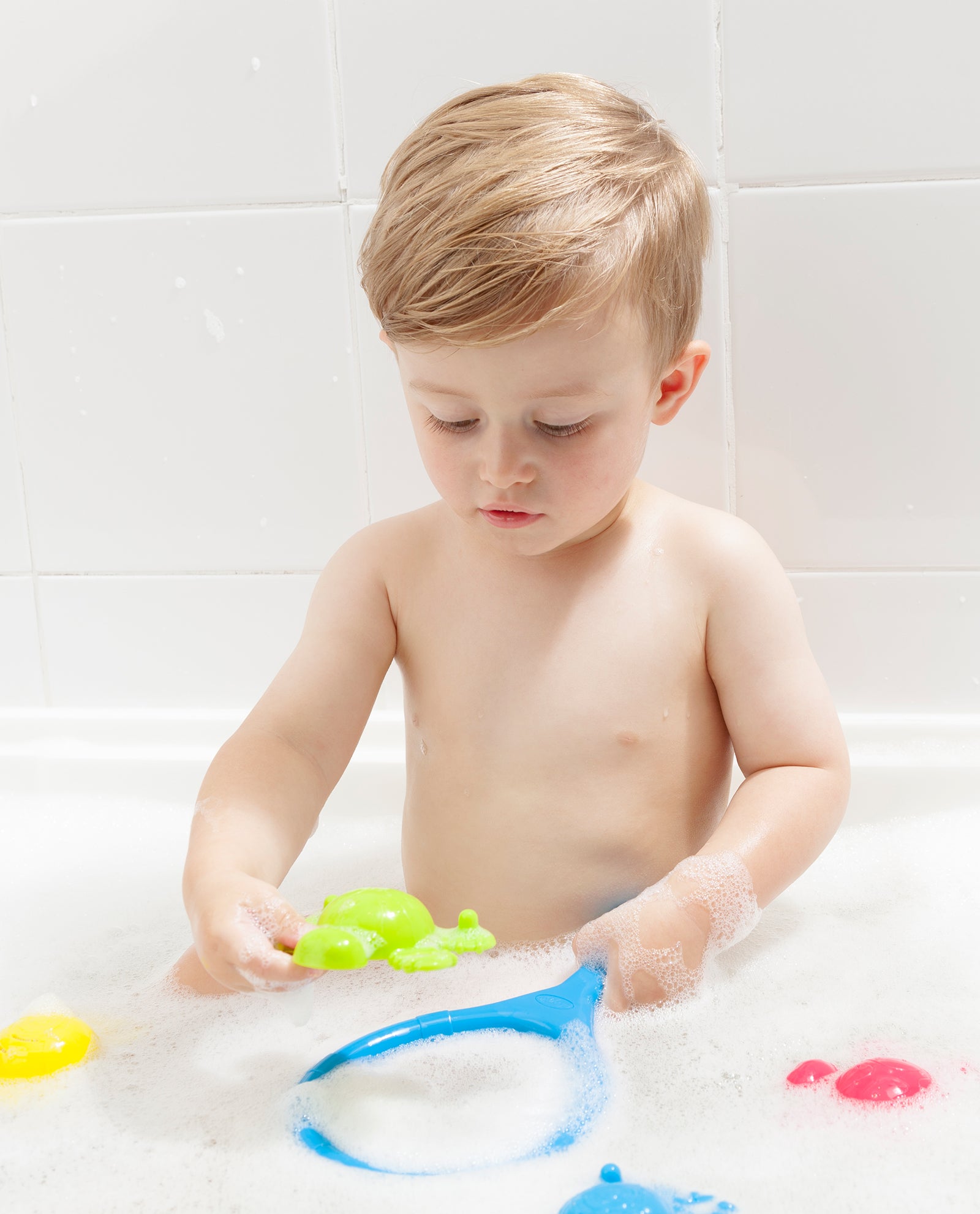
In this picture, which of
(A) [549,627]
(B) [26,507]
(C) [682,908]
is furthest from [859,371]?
(B) [26,507]

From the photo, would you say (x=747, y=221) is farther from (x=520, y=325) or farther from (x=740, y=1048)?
(x=740, y=1048)

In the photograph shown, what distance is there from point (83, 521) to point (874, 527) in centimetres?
82

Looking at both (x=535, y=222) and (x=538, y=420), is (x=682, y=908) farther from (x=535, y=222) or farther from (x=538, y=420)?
(x=535, y=222)

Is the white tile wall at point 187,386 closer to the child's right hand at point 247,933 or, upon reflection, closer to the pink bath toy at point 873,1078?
the child's right hand at point 247,933

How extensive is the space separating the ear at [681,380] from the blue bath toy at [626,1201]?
52 cm

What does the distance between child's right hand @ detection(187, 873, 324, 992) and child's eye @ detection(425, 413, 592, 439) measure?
34 centimetres

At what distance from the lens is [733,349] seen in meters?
1.18

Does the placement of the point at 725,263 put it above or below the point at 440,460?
above

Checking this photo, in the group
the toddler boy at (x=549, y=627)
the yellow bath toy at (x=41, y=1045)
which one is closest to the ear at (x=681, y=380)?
the toddler boy at (x=549, y=627)

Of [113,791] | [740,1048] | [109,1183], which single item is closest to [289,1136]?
[109,1183]

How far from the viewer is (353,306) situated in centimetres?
124

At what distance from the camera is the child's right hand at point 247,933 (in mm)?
768

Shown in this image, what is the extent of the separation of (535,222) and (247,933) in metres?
0.49

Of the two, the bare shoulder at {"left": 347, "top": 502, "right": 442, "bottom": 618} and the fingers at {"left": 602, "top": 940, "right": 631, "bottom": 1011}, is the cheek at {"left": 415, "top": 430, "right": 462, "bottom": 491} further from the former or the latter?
the fingers at {"left": 602, "top": 940, "right": 631, "bottom": 1011}
